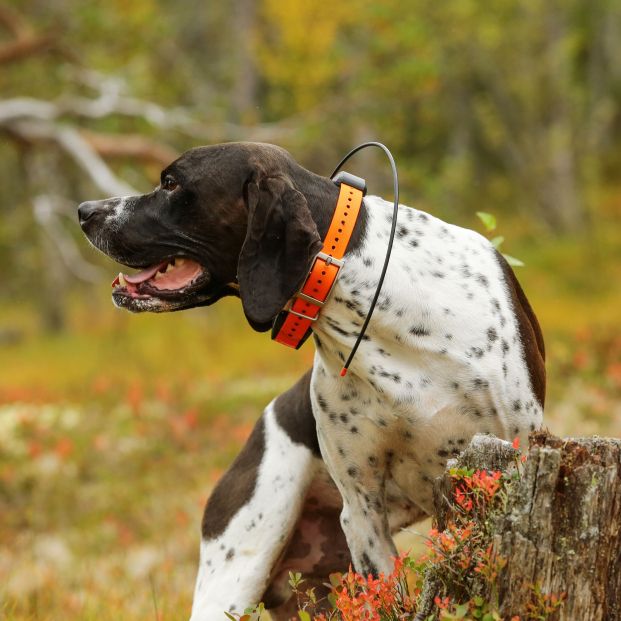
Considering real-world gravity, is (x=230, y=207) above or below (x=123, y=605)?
above

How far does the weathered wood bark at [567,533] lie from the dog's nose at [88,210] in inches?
76.0

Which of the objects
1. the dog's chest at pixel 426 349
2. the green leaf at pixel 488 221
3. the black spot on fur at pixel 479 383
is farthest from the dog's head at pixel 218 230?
the green leaf at pixel 488 221

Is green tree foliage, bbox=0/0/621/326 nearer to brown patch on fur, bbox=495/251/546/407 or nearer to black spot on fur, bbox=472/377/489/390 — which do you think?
brown patch on fur, bbox=495/251/546/407

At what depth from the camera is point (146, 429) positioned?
32.5 feet

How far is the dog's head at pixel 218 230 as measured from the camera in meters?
3.16

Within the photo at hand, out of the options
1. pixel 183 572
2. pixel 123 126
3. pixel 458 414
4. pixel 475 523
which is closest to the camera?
pixel 475 523

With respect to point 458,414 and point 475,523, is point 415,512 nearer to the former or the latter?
point 458,414

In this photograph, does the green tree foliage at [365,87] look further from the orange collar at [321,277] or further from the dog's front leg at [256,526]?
the orange collar at [321,277]

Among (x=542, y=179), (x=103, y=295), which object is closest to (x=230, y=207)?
(x=542, y=179)

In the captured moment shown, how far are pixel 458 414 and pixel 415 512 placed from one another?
665 millimetres

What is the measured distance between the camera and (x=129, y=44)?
14578 mm

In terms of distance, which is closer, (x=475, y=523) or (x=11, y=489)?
(x=475, y=523)

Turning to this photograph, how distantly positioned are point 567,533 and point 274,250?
1296mm

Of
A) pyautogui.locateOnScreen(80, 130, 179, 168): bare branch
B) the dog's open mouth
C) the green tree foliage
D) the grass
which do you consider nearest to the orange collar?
the dog's open mouth
